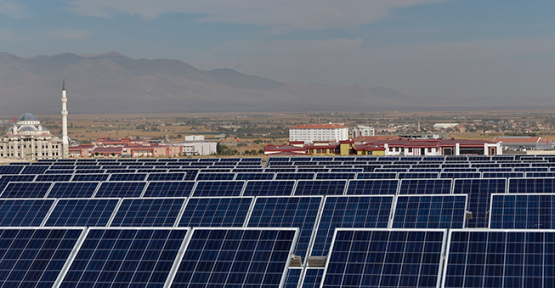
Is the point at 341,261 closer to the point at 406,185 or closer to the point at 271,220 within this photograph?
the point at 271,220

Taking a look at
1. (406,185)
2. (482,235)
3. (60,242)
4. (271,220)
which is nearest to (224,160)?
(406,185)

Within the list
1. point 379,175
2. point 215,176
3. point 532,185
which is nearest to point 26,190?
point 215,176

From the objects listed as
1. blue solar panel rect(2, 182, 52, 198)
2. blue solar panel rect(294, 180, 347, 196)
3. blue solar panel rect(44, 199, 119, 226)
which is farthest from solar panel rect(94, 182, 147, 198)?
blue solar panel rect(294, 180, 347, 196)

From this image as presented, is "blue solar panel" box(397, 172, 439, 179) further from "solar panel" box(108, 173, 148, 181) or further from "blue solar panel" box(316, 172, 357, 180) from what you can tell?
"solar panel" box(108, 173, 148, 181)

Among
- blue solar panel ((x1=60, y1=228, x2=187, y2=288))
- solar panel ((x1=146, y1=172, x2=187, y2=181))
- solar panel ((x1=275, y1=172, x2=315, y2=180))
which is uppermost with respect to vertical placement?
blue solar panel ((x1=60, y1=228, x2=187, y2=288))

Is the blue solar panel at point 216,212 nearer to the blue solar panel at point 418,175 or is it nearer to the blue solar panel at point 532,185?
the blue solar panel at point 532,185
